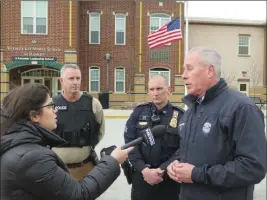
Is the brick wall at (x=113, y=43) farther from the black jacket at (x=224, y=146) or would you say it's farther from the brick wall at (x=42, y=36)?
the black jacket at (x=224, y=146)

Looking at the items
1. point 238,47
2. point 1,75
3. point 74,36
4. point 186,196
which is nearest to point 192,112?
point 186,196

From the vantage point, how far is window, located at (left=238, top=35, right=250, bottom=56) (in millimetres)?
27859

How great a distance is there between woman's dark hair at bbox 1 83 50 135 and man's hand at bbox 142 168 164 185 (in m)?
1.55

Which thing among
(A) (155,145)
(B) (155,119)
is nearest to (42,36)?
(B) (155,119)

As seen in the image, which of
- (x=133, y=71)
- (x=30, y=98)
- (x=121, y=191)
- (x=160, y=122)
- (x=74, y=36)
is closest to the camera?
(x=30, y=98)

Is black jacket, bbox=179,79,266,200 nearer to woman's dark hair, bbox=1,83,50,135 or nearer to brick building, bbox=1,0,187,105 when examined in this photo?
woman's dark hair, bbox=1,83,50,135

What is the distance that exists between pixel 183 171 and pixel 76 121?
5.18 ft

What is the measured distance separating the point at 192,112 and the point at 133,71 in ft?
57.8

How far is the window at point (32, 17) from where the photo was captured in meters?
17.1

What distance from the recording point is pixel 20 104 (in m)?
1.80

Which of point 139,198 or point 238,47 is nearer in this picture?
point 139,198

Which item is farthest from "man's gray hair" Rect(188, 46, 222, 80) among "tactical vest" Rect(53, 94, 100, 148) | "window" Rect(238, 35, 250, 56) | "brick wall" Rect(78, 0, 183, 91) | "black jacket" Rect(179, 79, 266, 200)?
"window" Rect(238, 35, 250, 56)

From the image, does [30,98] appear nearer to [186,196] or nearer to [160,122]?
[186,196]

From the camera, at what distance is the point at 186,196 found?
2.46m
